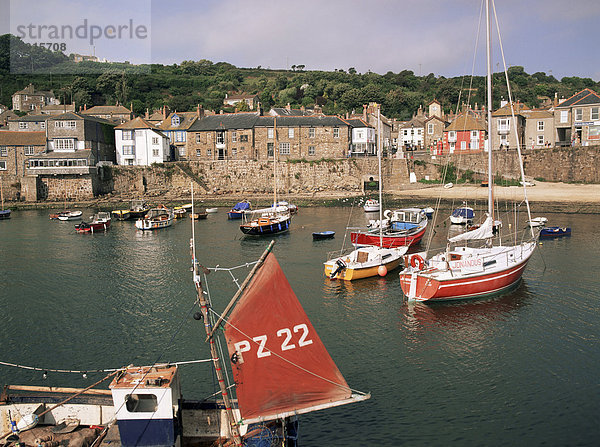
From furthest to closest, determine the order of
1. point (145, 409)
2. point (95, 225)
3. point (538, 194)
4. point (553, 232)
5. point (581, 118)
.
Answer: point (581, 118) → point (538, 194) → point (95, 225) → point (553, 232) → point (145, 409)

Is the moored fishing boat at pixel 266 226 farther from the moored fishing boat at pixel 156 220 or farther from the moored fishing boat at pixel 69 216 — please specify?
the moored fishing boat at pixel 69 216

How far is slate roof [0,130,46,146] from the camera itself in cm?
8831

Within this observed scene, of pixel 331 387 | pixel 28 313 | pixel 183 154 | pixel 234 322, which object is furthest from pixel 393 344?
pixel 183 154

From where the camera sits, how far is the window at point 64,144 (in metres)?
89.1

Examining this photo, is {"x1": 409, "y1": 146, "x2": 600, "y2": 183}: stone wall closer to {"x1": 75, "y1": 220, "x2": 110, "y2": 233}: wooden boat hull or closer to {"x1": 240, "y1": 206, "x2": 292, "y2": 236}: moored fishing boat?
{"x1": 240, "y1": 206, "x2": 292, "y2": 236}: moored fishing boat

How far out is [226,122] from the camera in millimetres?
96938

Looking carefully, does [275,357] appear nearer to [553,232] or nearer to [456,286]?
[456,286]

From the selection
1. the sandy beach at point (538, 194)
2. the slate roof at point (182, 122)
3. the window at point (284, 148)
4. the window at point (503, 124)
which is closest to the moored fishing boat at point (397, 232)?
the sandy beach at point (538, 194)

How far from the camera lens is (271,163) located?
9200 centimetres

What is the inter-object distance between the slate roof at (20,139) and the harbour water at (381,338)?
48.4 metres

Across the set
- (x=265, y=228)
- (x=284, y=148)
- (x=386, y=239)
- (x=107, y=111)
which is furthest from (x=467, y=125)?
(x=107, y=111)

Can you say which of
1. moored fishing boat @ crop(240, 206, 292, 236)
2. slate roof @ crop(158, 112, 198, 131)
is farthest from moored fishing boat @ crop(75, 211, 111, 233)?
slate roof @ crop(158, 112, 198, 131)

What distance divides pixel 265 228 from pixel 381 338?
100ft

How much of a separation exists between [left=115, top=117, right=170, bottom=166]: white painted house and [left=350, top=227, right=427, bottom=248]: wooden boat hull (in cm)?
5966
